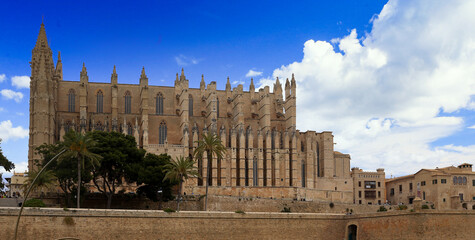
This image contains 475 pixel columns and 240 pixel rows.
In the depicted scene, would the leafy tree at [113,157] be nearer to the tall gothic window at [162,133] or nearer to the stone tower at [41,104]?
the stone tower at [41,104]

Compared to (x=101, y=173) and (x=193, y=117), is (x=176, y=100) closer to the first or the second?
(x=193, y=117)

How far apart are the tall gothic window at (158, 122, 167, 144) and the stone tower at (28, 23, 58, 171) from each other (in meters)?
14.4

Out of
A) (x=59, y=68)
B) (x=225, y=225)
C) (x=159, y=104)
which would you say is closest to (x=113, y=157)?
(x=225, y=225)

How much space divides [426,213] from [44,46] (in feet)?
158

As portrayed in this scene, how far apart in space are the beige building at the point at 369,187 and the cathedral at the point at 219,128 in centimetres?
195

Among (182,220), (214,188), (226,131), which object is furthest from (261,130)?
(182,220)

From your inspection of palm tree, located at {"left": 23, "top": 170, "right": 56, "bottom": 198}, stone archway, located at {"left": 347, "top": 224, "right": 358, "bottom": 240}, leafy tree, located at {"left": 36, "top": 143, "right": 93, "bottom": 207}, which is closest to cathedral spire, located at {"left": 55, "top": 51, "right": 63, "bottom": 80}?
leafy tree, located at {"left": 36, "top": 143, "right": 93, "bottom": 207}

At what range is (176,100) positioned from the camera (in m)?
80.7

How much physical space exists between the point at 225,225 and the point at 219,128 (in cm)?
3305

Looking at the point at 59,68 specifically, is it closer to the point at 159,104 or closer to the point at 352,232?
the point at 159,104

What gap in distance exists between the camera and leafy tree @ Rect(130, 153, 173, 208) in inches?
2172

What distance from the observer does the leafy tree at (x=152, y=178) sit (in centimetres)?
5516

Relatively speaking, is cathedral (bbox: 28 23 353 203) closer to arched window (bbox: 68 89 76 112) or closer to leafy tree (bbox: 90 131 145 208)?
arched window (bbox: 68 89 76 112)

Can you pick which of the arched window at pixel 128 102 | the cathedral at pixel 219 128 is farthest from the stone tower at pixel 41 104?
the arched window at pixel 128 102
